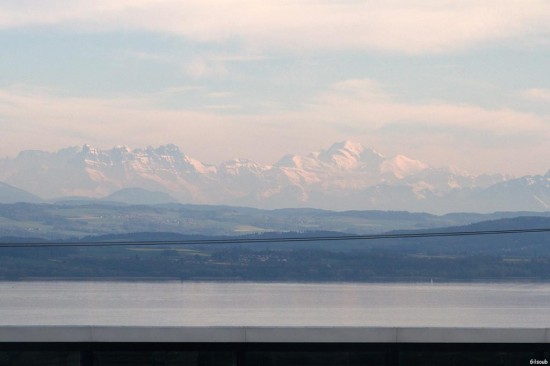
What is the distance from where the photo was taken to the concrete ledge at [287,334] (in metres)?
15.3

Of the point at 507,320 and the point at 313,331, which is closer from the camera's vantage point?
the point at 313,331

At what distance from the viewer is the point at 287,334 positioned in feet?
50.3

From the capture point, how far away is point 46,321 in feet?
617

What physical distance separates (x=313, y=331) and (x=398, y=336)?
1.24 metres

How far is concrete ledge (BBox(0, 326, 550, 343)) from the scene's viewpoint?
15297 millimetres
